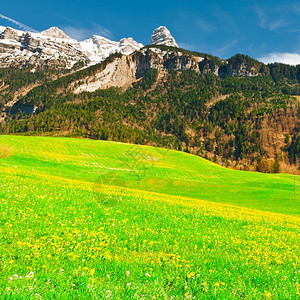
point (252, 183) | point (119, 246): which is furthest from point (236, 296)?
point (252, 183)

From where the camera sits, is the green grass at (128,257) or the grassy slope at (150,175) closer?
the green grass at (128,257)

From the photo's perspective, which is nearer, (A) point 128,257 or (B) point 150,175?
(A) point 128,257

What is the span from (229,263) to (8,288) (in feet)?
25.5

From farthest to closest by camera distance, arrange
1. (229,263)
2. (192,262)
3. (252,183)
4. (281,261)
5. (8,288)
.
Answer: (252,183) → (281,261) → (229,263) → (192,262) → (8,288)

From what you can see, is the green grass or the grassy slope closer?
the green grass

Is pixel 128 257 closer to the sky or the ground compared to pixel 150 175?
closer to the sky

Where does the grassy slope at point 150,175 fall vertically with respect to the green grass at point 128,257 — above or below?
below

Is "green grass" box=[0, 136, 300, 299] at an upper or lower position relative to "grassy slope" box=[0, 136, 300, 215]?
upper

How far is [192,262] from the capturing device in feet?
27.3

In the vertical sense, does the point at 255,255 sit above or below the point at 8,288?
below

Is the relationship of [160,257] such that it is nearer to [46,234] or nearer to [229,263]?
[229,263]

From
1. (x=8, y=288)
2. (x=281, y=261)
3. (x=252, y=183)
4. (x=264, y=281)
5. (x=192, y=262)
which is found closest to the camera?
(x=8, y=288)

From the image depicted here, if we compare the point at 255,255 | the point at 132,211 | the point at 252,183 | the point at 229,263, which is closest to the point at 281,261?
the point at 255,255

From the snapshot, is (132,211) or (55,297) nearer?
(55,297)
